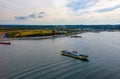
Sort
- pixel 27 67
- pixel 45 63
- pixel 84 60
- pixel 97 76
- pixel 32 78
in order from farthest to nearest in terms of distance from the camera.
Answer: pixel 84 60
pixel 45 63
pixel 27 67
pixel 97 76
pixel 32 78

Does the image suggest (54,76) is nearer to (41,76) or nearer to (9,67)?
(41,76)

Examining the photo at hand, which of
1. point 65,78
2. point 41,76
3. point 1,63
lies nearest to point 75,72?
point 65,78

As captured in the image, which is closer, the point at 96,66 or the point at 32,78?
the point at 32,78

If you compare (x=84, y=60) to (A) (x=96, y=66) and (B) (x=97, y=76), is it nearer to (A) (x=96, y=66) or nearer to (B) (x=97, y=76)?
(A) (x=96, y=66)

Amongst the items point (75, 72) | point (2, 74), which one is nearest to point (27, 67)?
point (2, 74)

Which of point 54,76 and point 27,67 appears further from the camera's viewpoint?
point 27,67

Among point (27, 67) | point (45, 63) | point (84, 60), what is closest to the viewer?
point (27, 67)

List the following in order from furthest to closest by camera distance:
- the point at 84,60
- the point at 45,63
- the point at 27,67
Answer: the point at 84,60
the point at 45,63
the point at 27,67

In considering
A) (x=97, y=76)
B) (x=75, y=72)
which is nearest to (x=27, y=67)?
Answer: (x=75, y=72)

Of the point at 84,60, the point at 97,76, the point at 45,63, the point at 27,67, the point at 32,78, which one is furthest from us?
the point at 84,60
